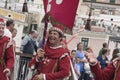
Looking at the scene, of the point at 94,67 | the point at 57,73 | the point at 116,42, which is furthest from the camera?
the point at 116,42

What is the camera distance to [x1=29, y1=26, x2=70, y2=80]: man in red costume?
5.88 meters

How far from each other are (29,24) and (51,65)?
127ft

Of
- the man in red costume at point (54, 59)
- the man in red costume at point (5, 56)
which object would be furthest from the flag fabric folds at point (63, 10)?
the man in red costume at point (5, 56)

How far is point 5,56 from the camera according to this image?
6.75 m

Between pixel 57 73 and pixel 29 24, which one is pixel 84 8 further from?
pixel 57 73

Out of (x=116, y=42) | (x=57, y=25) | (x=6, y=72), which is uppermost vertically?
(x=57, y=25)

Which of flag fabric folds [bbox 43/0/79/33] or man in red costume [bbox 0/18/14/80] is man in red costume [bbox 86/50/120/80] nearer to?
flag fabric folds [bbox 43/0/79/33]

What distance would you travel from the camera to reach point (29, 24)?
44500 millimetres

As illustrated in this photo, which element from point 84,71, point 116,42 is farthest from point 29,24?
point 84,71

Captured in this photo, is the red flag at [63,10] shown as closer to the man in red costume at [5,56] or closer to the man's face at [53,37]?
the man's face at [53,37]

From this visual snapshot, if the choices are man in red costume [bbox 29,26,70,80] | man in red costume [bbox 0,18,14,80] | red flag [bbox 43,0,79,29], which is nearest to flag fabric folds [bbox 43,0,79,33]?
red flag [bbox 43,0,79,29]

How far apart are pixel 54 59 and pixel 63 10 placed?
614mm

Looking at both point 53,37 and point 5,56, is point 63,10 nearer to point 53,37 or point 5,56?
point 53,37

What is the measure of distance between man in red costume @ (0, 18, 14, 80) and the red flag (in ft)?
2.91
